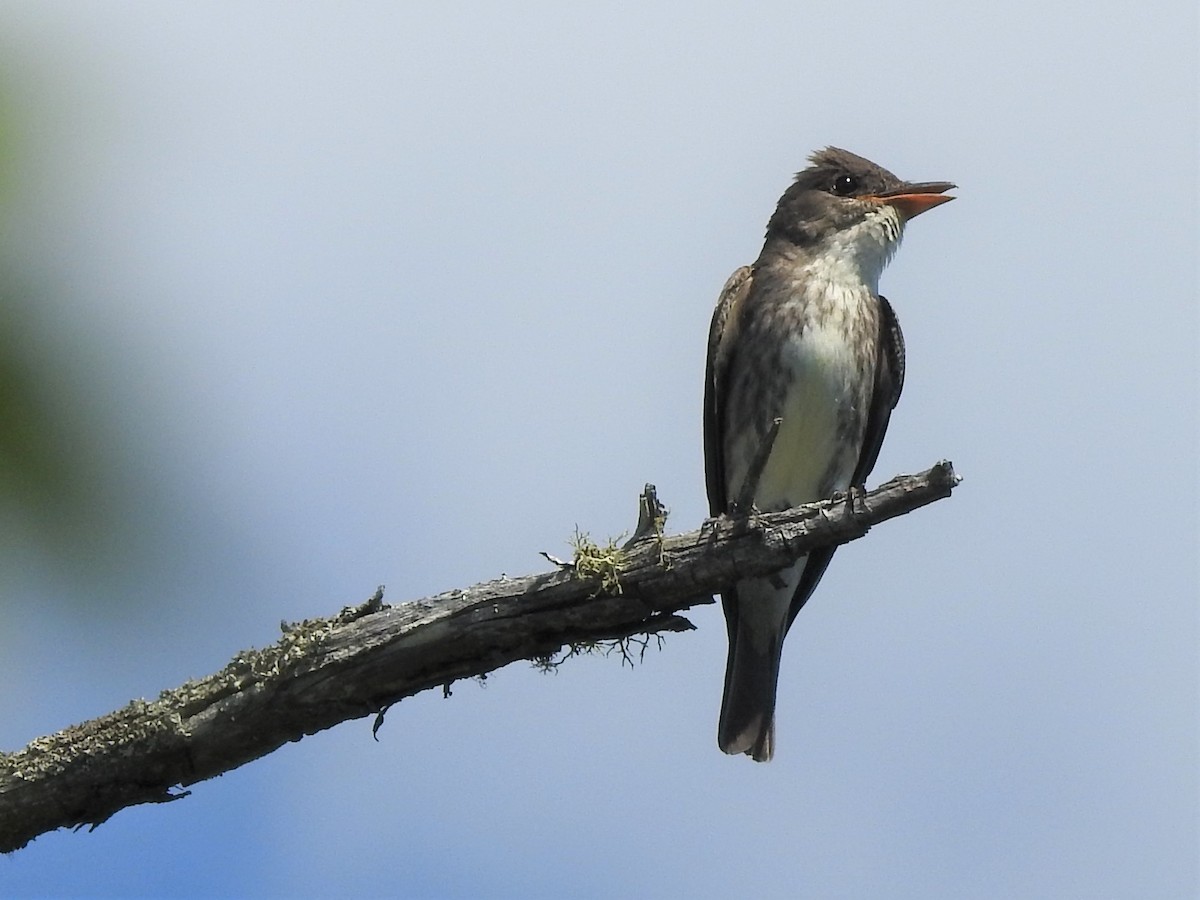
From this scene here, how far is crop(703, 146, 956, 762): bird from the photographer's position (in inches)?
265

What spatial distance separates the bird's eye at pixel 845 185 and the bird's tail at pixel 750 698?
2456 millimetres

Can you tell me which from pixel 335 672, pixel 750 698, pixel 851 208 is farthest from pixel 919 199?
pixel 335 672

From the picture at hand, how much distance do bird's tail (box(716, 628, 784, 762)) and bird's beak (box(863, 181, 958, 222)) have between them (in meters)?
2.39

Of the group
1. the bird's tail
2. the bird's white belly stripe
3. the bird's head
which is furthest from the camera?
the bird's head

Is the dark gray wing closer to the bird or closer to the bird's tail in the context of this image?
the bird

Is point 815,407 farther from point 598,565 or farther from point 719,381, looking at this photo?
point 598,565

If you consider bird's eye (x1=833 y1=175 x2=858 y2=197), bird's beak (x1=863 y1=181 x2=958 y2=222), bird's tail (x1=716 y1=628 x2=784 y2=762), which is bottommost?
bird's tail (x1=716 y1=628 x2=784 y2=762)

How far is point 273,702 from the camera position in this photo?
4039 mm

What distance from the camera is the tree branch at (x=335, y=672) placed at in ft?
12.8

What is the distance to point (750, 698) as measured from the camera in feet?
23.3

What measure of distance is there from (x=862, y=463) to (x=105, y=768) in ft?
14.4

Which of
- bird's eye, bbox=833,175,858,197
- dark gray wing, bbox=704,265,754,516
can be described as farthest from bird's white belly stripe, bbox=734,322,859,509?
bird's eye, bbox=833,175,858,197

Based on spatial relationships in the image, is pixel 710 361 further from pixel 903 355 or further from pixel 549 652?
pixel 549 652

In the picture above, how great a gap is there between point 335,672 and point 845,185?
15.3 feet
